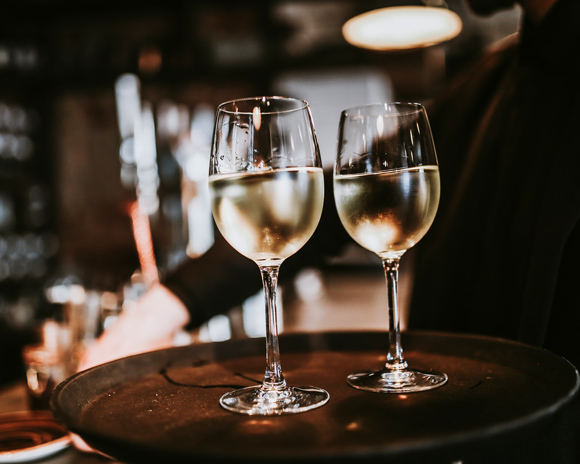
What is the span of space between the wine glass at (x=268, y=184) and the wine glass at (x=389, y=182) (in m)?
0.06

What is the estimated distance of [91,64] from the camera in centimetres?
541

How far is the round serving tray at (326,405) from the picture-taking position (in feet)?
1.48

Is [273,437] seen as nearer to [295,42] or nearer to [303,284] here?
[303,284]

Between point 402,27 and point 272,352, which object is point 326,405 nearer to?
point 272,352

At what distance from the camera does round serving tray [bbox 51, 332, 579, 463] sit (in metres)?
0.45

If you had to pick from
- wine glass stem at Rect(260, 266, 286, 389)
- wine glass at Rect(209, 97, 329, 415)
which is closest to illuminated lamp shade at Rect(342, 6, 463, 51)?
wine glass at Rect(209, 97, 329, 415)

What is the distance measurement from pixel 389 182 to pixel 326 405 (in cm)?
28

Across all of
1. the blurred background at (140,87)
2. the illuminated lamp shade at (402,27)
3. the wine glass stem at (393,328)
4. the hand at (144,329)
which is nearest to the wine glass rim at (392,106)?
the wine glass stem at (393,328)

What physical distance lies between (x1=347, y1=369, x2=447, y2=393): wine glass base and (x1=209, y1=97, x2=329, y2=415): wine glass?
52 millimetres

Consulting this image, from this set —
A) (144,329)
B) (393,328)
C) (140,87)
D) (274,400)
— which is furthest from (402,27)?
(140,87)

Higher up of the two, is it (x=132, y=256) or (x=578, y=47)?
(x=578, y=47)

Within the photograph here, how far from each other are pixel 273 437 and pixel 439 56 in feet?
17.9

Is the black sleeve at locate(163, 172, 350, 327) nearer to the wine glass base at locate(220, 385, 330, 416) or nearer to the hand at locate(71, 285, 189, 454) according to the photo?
the hand at locate(71, 285, 189, 454)

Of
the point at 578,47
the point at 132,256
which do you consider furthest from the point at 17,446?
the point at 132,256
